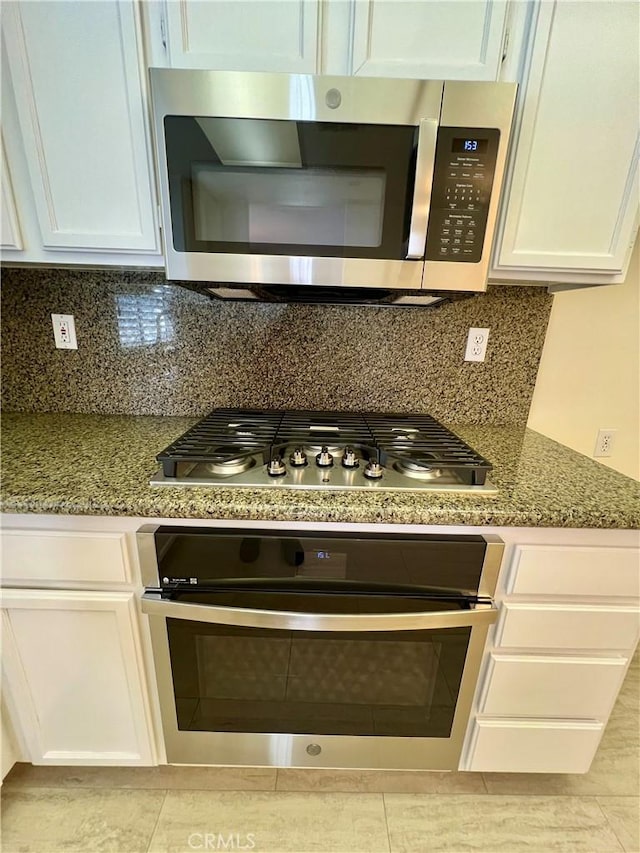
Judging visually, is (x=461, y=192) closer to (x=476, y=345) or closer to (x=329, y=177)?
(x=329, y=177)

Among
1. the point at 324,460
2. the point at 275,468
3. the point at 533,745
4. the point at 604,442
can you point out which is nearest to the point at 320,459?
the point at 324,460

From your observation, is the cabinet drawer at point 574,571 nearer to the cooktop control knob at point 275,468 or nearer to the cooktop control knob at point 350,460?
the cooktop control knob at point 350,460

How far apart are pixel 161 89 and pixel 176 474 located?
0.84 metres

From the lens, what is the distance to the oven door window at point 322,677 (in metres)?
Result: 0.86

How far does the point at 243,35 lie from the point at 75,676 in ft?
5.13

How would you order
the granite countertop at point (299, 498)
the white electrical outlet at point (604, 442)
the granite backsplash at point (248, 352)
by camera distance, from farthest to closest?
the white electrical outlet at point (604, 442), the granite backsplash at point (248, 352), the granite countertop at point (299, 498)

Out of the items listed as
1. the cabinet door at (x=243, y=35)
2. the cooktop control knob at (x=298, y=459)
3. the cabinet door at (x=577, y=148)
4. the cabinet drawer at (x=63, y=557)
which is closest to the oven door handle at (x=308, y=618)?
the cabinet drawer at (x=63, y=557)

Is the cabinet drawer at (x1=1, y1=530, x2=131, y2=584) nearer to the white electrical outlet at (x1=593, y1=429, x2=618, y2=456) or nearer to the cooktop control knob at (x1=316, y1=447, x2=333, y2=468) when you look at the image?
the cooktop control knob at (x1=316, y1=447, x2=333, y2=468)

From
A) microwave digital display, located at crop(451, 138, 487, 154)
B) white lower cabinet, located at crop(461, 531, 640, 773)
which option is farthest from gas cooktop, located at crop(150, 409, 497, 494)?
microwave digital display, located at crop(451, 138, 487, 154)

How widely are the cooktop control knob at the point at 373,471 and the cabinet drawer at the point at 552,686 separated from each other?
53cm

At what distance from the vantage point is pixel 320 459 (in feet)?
3.08

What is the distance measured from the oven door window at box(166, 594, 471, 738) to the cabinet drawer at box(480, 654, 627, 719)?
11cm

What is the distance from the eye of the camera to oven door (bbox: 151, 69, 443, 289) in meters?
0.79

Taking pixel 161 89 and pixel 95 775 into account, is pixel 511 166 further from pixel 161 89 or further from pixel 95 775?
pixel 95 775
